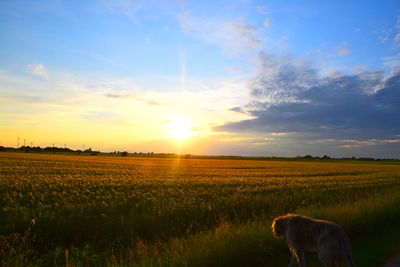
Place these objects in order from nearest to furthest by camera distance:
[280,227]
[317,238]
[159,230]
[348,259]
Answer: [348,259] → [317,238] → [280,227] → [159,230]

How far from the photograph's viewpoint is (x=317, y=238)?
17.2ft

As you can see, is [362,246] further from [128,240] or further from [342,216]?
[128,240]

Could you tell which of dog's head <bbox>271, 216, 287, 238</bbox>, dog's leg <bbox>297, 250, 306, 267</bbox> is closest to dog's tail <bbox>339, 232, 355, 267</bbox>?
dog's leg <bbox>297, 250, 306, 267</bbox>

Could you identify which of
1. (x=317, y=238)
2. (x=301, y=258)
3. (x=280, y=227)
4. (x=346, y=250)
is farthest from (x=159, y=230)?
(x=346, y=250)

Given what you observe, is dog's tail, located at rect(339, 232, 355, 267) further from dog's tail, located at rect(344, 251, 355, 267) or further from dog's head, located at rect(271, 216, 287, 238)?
dog's head, located at rect(271, 216, 287, 238)

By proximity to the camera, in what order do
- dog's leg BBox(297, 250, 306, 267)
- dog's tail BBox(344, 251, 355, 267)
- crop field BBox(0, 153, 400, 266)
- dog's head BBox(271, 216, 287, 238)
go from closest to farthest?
1. dog's tail BBox(344, 251, 355, 267)
2. dog's leg BBox(297, 250, 306, 267)
3. dog's head BBox(271, 216, 287, 238)
4. crop field BBox(0, 153, 400, 266)

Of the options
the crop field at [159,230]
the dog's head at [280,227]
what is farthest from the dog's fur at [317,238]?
the crop field at [159,230]

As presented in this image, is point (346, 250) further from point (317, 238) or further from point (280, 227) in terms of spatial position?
point (280, 227)

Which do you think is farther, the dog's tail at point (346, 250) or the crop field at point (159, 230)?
the crop field at point (159, 230)

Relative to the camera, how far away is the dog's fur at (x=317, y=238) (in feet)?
15.9

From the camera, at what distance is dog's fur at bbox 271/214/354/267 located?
4.84 m

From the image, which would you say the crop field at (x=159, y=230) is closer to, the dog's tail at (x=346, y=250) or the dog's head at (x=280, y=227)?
the dog's head at (x=280, y=227)

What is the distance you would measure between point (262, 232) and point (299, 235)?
2737 millimetres

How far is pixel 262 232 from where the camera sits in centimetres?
809
